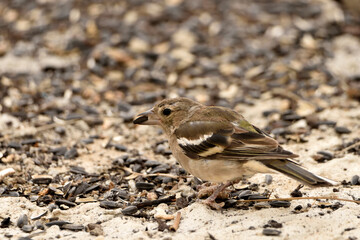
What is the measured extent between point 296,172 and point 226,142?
25.0 inches

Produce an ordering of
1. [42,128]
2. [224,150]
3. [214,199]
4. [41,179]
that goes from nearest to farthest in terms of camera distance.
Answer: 1. [224,150]
2. [214,199]
3. [41,179]
4. [42,128]

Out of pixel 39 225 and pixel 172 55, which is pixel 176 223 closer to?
pixel 39 225

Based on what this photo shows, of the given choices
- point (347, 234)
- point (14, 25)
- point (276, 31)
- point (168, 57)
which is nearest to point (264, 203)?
point (347, 234)

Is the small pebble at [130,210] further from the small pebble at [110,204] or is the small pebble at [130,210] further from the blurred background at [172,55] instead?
the blurred background at [172,55]

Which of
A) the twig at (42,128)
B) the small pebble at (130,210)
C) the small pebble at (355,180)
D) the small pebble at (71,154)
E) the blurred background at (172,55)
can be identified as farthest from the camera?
the blurred background at (172,55)

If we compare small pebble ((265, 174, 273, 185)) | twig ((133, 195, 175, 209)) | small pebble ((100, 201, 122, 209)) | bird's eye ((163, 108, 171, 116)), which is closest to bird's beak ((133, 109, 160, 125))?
bird's eye ((163, 108, 171, 116))

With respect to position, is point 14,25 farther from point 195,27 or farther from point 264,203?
point 264,203

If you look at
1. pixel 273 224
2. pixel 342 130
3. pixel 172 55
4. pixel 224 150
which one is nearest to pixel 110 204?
pixel 224 150

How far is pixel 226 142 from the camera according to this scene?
4.30m

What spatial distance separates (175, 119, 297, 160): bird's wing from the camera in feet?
13.5

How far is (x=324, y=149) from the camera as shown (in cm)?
563

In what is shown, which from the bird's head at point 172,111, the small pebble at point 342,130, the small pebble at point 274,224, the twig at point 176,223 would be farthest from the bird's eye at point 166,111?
the small pebble at point 342,130

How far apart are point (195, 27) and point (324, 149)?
4.66 m

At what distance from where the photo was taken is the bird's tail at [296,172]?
12.8 ft
